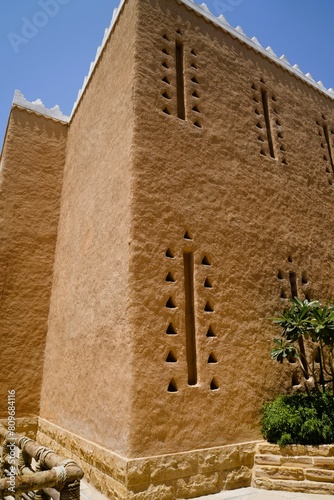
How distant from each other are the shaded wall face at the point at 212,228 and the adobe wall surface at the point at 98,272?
0.95ft

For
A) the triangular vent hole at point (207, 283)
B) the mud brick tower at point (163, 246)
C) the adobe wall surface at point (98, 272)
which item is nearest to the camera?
the mud brick tower at point (163, 246)

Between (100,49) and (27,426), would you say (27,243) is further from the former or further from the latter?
(100,49)

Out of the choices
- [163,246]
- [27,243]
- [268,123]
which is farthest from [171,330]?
[268,123]

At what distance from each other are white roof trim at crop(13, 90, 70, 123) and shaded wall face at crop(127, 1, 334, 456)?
4289mm

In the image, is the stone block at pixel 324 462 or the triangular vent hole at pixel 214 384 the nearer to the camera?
the stone block at pixel 324 462

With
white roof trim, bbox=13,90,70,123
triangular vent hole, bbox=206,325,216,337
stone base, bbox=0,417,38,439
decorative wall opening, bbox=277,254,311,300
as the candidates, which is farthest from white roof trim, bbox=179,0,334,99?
stone base, bbox=0,417,38,439

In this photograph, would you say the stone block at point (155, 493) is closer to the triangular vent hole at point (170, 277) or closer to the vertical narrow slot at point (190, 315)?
the vertical narrow slot at point (190, 315)

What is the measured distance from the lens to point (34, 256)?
873 cm

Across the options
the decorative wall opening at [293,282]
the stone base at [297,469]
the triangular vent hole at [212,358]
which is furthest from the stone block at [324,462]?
the decorative wall opening at [293,282]

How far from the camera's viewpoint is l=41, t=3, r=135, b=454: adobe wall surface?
204 inches

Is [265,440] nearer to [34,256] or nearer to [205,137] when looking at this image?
[205,137]

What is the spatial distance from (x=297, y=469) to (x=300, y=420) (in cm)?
62

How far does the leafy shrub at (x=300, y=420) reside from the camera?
203 inches

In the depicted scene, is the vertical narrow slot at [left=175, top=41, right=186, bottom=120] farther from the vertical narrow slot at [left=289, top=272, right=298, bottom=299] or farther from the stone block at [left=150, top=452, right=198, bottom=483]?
the stone block at [left=150, top=452, right=198, bottom=483]
